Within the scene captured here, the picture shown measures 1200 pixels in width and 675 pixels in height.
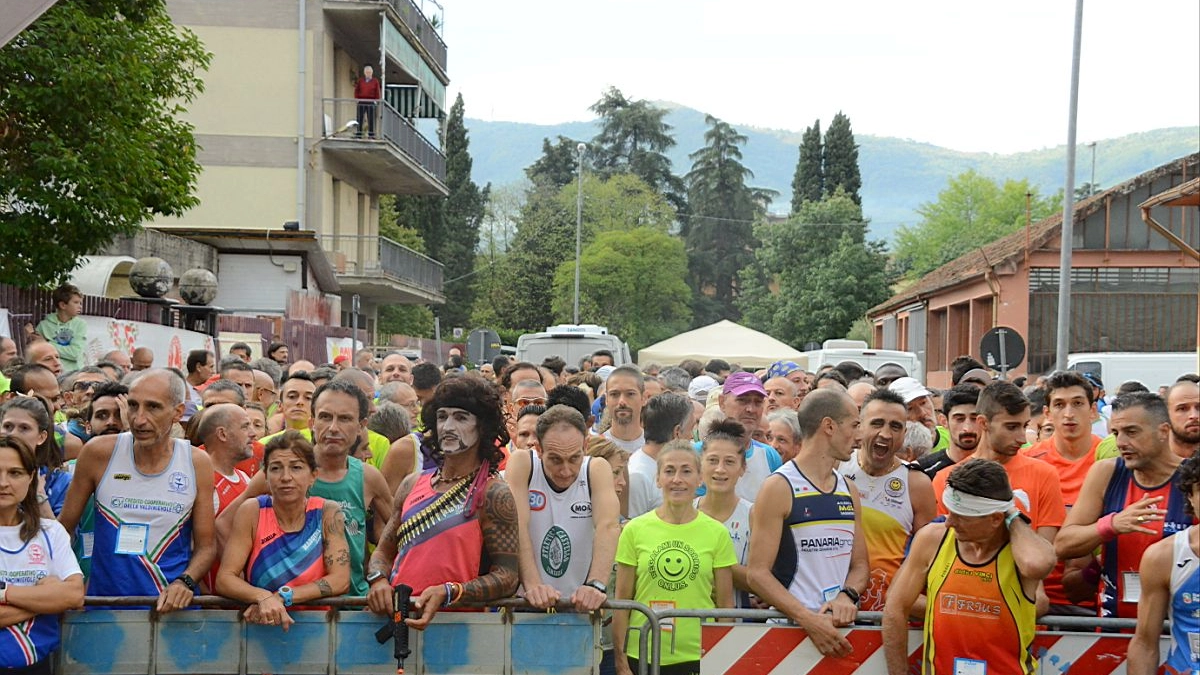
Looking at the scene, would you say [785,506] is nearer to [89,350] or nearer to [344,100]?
[89,350]

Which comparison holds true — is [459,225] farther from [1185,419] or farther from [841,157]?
[1185,419]

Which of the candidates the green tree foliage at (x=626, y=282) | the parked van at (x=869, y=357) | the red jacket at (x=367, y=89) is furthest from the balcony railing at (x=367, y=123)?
the green tree foliage at (x=626, y=282)

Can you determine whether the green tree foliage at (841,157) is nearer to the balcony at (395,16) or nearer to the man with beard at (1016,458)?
the balcony at (395,16)

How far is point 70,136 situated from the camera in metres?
17.5

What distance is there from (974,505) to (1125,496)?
3.55ft

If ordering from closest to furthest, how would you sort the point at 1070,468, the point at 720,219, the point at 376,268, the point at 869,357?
the point at 1070,468 < the point at 869,357 < the point at 376,268 < the point at 720,219

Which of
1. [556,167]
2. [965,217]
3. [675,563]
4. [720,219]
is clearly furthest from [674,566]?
[965,217]

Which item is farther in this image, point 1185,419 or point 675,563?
point 1185,419

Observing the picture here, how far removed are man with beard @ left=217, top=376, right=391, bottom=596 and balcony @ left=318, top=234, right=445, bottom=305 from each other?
100ft

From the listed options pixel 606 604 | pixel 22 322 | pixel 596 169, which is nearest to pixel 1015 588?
pixel 606 604

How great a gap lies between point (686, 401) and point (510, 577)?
253 centimetres

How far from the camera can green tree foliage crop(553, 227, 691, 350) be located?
67.7 metres

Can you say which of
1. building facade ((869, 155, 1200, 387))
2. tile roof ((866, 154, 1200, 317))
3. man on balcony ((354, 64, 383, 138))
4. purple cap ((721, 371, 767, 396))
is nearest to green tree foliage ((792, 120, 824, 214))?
tile roof ((866, 154, 1200, 317))

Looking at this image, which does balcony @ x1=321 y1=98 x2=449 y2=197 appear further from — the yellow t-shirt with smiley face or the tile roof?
the yellow t-shirt with smiley face
